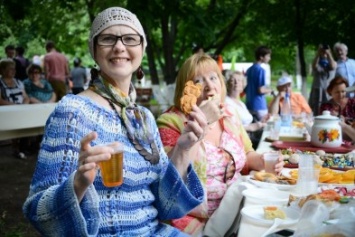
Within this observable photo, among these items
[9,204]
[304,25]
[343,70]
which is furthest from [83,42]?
[9,204]

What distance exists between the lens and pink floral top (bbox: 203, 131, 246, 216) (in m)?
2.91

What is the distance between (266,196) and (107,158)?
1.08 meters

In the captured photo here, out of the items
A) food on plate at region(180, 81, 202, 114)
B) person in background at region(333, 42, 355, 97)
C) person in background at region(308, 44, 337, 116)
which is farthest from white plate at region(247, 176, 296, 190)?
person in background at region(308, 44, 337, 116)

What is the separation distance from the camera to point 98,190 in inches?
73.8

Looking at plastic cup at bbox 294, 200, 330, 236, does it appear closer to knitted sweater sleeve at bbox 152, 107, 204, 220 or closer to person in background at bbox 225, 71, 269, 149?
knitted sweater sleeve at bbox 152, 107, 204, 220

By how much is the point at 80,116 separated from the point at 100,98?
0.21 metres

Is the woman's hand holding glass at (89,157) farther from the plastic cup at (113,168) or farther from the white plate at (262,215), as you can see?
the white plate at (262,215)

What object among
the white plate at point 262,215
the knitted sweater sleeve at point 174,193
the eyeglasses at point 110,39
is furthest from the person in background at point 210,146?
the eyeglasses at point 110,39

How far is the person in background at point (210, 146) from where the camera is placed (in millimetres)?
2766

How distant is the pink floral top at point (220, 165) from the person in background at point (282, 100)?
11.7 feet

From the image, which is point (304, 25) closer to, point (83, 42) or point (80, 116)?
point (83, 42)

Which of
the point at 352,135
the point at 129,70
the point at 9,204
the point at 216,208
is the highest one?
the point at 129,70

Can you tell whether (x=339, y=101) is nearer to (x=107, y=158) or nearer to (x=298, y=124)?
(x=298, y=124)

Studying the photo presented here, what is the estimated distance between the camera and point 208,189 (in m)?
2.90
